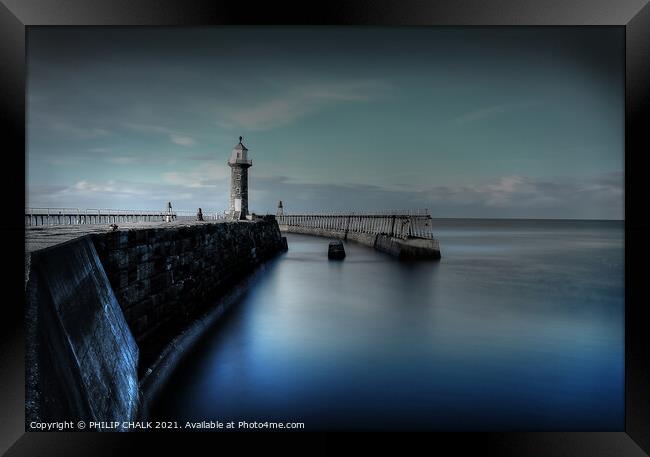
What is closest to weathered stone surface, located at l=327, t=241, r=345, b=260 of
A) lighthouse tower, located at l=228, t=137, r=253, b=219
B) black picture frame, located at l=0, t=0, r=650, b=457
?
lighthouse tower, located at l=228, t=137, r=253, b=219

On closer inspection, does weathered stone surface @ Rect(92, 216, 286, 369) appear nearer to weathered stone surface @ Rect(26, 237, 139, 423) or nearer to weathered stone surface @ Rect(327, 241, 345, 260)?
weathered stone surface @ Rect(26, 237, 139, 423)

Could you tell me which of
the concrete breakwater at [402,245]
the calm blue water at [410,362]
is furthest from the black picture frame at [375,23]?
the concrete breakwater at [402,245]

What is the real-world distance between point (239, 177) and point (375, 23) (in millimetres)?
15323

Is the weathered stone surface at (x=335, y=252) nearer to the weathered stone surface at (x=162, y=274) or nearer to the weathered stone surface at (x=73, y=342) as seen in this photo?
the weathered stone surface at (x=162, y=274)

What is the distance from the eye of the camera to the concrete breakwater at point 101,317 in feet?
5.89

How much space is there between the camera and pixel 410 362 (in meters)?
4.45

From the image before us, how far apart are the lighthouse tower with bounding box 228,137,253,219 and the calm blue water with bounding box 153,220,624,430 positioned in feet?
30.2

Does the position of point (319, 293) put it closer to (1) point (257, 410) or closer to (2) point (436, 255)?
(1) point (257, 410)

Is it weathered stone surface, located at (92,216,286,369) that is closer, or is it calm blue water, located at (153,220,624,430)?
weathered stone surface, located at (92,216,286,369)

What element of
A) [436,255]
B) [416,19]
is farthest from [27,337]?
[436,255]

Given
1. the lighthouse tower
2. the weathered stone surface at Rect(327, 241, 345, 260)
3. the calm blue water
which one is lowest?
the calm blue water

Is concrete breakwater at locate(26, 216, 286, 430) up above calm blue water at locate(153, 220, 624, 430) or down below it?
above

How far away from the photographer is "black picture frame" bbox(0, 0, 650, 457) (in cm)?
256

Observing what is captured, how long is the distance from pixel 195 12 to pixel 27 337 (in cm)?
217
